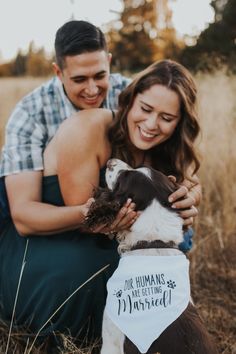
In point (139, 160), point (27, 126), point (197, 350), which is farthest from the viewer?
point (27, 126)

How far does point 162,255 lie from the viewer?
281cm

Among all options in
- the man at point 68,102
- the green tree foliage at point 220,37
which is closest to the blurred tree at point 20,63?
the green tree foliage at point 220,37

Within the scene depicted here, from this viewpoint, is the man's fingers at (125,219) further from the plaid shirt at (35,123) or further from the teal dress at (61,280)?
the plaid shirt at (35,123)

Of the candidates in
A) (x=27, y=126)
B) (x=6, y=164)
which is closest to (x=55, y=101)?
(x=27, y=126)

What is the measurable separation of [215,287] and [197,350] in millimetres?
1907

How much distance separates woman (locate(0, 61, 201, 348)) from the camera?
329 cm

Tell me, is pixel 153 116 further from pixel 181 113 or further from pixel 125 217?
pixel 125 217

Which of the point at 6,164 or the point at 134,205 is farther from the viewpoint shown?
the point at 6,164

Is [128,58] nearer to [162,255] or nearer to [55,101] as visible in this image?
[55,101]

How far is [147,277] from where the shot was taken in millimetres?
2768

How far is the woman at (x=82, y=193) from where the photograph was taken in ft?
10.8

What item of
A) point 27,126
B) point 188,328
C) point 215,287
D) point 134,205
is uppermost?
point 27,126

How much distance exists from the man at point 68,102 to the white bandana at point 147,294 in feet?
3.27

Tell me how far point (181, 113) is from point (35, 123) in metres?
1.25
